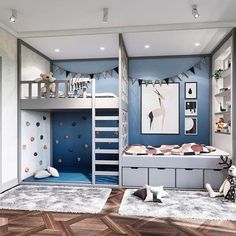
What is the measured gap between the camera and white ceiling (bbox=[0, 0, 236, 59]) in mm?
3268

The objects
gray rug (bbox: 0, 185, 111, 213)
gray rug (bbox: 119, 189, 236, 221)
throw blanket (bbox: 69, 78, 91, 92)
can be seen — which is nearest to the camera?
gray rug (bbox: 119, 189, 236, 221)

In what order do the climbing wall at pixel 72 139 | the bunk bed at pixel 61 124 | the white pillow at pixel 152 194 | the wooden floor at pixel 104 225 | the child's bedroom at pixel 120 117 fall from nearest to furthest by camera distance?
the wooden floor at pixel 104 225, the child's bedroom at pixel 120 117, the white pillow at pixel 152 194, the bunk bed at pixel 61 124, the climbing wall at pixel 72 139

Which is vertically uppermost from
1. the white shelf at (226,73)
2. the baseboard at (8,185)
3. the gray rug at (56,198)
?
the white shelf at (226,73)

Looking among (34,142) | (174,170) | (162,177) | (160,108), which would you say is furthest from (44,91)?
(174,170)

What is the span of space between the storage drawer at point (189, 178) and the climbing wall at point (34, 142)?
2.85 metres

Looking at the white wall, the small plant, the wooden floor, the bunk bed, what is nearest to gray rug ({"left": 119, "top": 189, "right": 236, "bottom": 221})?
the wooden floor

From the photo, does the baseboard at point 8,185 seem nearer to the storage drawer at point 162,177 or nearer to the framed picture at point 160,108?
the storage drawer at point 162,177

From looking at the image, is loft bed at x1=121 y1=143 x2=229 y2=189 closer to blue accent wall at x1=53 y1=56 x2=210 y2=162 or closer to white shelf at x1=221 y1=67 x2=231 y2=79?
blue accent wall at x1=53 y1=56 x2=210 y2=162

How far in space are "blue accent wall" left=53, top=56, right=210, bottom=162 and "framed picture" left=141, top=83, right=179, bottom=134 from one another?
0.11 metres

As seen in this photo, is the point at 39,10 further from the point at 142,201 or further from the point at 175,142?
the point at 175,142

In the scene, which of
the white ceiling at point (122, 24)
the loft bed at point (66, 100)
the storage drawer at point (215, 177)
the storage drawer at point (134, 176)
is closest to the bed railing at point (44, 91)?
the loft bed at point (66, 100)

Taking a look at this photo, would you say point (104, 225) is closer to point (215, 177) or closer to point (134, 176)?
point (134, 176)

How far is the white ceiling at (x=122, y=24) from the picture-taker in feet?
10.7

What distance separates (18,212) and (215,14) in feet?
12.7
